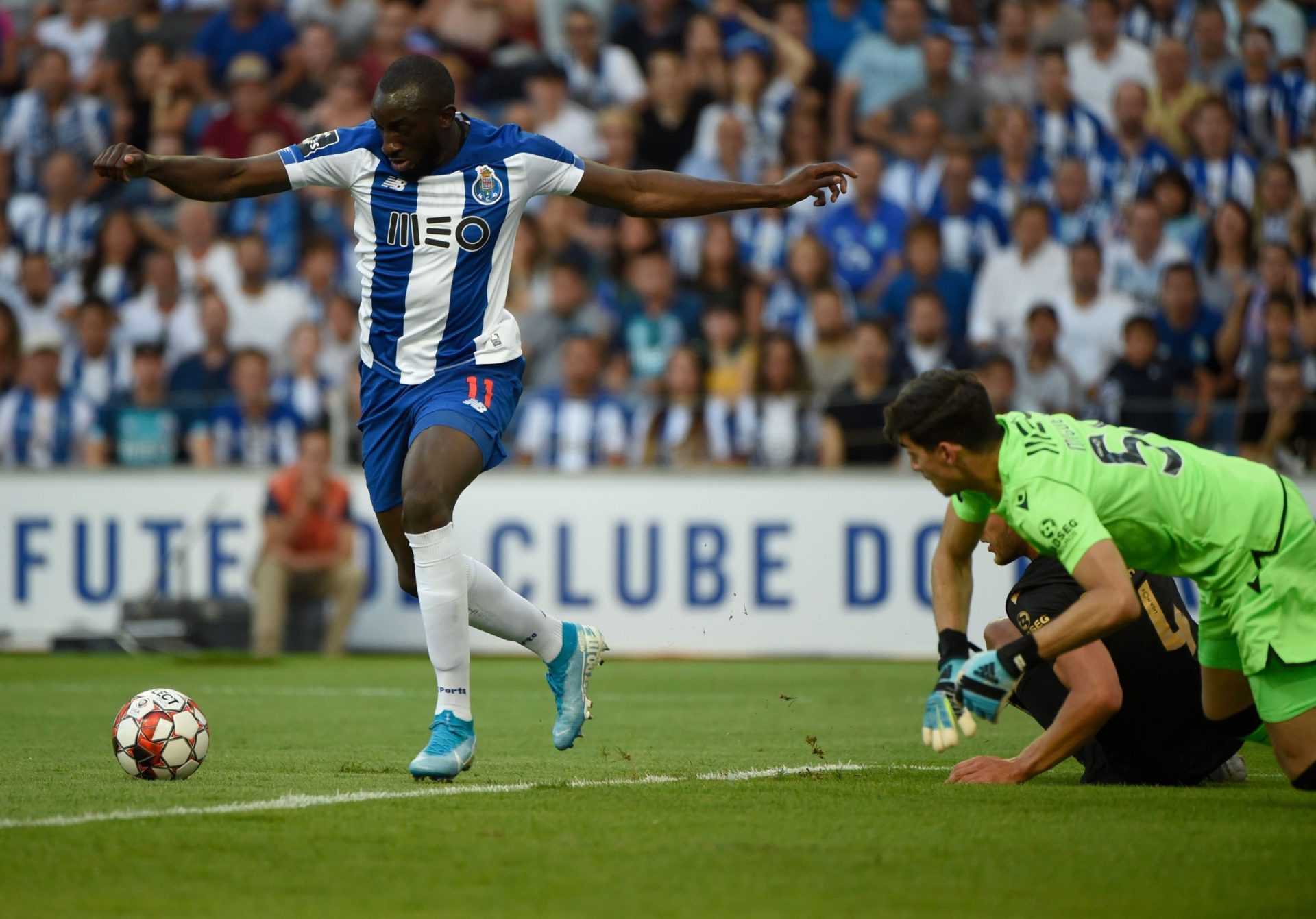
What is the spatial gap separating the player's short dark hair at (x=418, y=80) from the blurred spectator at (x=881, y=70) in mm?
9916

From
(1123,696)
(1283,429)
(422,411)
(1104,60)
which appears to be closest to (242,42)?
(1104,60)

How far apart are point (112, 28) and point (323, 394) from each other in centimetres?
626

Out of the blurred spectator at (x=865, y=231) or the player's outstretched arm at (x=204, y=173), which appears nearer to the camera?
the player's outstretched arm at (x=204, y=173)

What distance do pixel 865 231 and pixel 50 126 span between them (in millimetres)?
8674

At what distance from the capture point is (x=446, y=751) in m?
6.00

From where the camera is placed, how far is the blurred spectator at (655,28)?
1662 centimetres

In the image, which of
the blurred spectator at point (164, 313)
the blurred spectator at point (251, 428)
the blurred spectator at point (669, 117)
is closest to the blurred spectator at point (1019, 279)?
the blurred spectator at point (669, 117)

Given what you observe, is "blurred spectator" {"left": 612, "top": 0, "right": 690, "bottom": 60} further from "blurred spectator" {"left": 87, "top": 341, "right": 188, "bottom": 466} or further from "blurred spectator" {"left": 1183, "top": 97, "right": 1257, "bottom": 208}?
"blurred spectator" {"left": 87, "top": 341, "right": 188, "bottom": 466}

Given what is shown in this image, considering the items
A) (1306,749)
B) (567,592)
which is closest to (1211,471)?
(1306,749)

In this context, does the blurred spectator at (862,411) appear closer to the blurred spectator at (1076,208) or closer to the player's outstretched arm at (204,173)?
the blurred spectator at (1076,208)

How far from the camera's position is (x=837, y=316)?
1372cm

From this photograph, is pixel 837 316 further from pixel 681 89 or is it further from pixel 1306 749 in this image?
pixel 1306 749

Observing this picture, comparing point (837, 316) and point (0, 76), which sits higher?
point (0, 76)

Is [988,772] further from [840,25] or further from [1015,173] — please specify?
[840,25]
